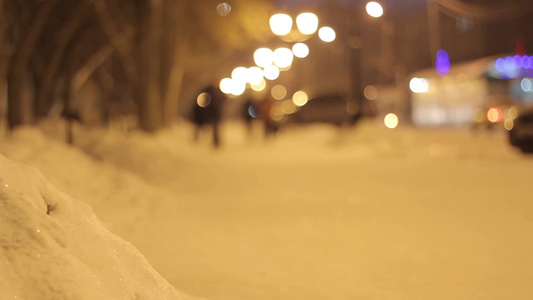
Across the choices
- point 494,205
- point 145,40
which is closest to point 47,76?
point 145,40

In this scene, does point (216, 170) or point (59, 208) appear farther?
point (216, 170)

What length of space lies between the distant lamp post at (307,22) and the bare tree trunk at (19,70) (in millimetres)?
12572

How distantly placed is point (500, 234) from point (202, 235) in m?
3.09

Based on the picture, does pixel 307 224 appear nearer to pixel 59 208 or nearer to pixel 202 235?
pixel 202 235

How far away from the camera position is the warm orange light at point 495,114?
2977 centimetres

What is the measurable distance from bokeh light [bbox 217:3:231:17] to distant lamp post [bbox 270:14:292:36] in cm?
153

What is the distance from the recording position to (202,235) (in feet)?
24.1

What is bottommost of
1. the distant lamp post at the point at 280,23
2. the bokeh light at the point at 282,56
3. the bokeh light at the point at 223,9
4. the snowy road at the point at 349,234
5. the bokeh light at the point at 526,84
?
the snowy road at the point at 349,234

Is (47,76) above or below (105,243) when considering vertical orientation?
above

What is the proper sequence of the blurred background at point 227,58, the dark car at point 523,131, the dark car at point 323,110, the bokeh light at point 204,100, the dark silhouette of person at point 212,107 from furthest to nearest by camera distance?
the dark car at point 323,110 < the bokeh light at point 204,100 < the dark silhouette of person at point 212,107 < the dark car at point 523,131 < the blurred background at point 227,58

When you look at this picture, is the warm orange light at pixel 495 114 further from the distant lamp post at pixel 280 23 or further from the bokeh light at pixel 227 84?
the bokeh light at pixel 227 84

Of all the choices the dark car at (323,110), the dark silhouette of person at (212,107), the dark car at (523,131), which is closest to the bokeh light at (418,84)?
the dark car at (323,110)

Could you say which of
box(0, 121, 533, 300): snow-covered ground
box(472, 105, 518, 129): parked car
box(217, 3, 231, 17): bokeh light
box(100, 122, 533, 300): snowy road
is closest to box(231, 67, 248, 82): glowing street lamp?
box(472, 105, 518, 129): parked car

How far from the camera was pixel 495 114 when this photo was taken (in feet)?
97.7
